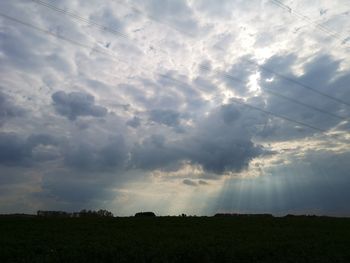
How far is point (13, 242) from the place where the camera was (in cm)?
3700

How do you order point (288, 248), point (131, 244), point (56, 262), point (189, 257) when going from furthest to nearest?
point (288, 248)
point (131, 244)
point (189, 257)
point (56, 262)

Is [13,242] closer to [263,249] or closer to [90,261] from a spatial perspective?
[90,261]

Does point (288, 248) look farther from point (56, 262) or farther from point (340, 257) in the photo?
point (56, 262)

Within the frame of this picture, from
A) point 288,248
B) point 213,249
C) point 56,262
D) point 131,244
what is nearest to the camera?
point 56,262

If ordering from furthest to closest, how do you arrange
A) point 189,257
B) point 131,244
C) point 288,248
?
1. point 288,248
2. point 131,244
3. point 189,257

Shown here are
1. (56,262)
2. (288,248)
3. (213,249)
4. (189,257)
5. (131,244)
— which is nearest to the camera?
(56,262)

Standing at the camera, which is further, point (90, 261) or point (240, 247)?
point (240, 247)

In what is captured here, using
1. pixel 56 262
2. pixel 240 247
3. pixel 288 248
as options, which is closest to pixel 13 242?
pixel 56 262

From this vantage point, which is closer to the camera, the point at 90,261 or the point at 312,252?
the point at 90,261

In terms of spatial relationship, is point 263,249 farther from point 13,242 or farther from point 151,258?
point 13,242

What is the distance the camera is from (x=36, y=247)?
32.7 m

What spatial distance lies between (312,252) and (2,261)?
22.0m

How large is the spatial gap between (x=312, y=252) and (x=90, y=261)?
55.0 feet

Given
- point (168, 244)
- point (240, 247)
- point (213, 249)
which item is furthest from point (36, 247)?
point (240, 247)
